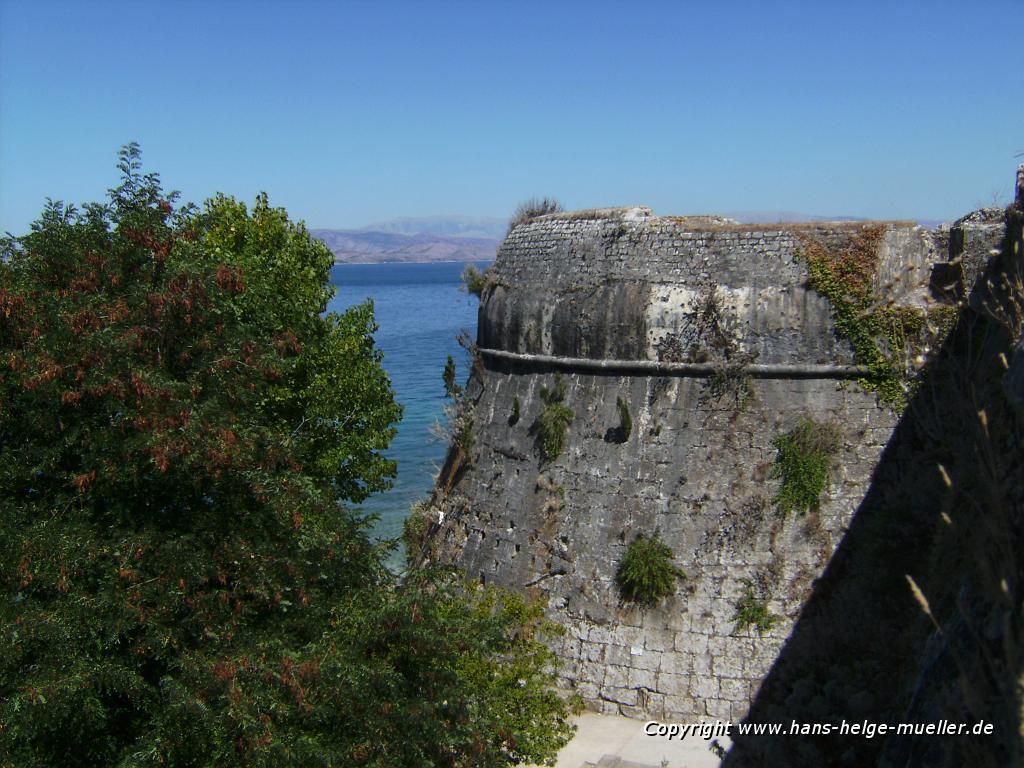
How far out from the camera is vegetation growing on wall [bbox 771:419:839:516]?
1184 centimetres

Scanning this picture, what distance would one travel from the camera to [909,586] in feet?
35.1

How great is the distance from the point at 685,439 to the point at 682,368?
1.01 meters

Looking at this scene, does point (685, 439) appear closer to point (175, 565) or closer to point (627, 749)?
point (627, 749)

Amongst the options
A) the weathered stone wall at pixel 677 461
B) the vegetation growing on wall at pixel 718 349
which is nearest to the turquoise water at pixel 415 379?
the weathered stone wall at pixel 677 461

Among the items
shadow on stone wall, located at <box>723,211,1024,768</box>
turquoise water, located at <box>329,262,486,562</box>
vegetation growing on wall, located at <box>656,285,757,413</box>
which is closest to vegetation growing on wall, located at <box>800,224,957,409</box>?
shadow on stone wall, located at <box>723,211,1024,768</box>

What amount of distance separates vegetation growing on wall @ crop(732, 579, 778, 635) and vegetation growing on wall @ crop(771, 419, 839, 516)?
120 centimetres

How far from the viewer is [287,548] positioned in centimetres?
877

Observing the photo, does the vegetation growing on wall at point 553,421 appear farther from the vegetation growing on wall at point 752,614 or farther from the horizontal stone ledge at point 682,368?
the vegetation growing on wall at point 752,614

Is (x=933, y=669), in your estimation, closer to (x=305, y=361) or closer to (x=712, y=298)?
(x=712, y=298)

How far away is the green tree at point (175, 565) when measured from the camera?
7195mm

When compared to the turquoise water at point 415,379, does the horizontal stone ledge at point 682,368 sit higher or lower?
higher

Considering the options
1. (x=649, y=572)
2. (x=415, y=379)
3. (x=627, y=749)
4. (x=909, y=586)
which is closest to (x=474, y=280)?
(x=649, y=572)

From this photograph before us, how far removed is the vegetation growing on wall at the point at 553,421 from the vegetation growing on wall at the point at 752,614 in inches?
133

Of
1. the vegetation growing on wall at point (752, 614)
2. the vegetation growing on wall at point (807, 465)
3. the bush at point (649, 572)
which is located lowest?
the vegetation growing on wall at point (752, 614)
